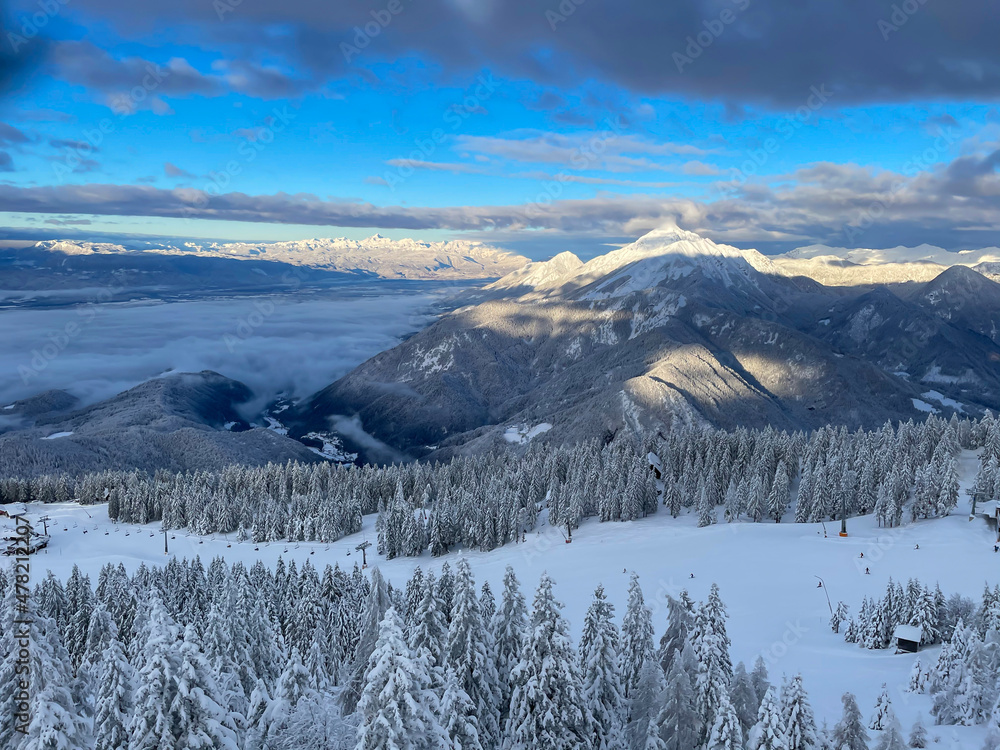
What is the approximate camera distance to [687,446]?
126 m

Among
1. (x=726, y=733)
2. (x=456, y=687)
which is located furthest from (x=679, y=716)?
(x=456, y=687)

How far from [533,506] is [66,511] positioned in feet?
343

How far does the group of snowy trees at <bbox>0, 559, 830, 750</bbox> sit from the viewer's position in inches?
701

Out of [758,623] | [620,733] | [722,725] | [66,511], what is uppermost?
[722,725]

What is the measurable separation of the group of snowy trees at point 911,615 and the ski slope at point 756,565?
5.40ft

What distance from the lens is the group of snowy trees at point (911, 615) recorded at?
A: 4427cm

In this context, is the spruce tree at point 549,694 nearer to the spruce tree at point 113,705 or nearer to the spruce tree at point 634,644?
the spruce tree at point 634,644

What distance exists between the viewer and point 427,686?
74.0ft

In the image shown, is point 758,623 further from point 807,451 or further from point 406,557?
point 807,451

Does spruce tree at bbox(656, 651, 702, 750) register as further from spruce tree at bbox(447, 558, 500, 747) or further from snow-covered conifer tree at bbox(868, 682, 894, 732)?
snow-covered conifer tree at bbox(868, 682, 894, 732)

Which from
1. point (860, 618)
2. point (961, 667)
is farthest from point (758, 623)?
point (961, 667)

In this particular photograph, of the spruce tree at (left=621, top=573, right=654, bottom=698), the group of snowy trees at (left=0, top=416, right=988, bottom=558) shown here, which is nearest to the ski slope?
the group of snowy trees at (left=0, top=416, right=988, bottom=558)

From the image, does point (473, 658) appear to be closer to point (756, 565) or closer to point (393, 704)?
point (393, 704)

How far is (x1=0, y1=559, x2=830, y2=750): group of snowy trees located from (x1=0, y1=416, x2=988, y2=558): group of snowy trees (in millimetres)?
61438
